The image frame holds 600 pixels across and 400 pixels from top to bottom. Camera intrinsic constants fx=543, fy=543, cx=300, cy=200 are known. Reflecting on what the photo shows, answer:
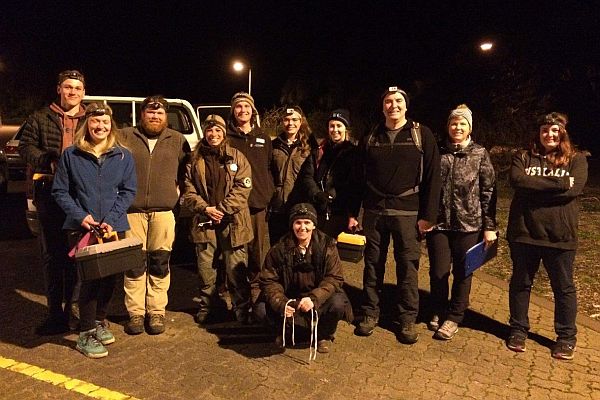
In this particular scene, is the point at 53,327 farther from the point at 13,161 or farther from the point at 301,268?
the point at 13,161

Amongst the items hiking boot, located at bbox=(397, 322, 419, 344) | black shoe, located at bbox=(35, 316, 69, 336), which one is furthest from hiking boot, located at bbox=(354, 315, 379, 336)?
black shoe, located at bbox=(35, 316, 69, 336)

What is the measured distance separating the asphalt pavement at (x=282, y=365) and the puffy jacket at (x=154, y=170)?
3.46 feet

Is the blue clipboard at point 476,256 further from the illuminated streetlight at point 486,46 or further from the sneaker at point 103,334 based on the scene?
the illuminated streetlight at point 486,46

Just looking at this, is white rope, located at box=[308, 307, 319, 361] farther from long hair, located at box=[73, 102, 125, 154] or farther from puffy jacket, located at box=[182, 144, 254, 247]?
long hair, located at box=[73, 102, 125, 154]

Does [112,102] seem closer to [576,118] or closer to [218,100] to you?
[576,118]

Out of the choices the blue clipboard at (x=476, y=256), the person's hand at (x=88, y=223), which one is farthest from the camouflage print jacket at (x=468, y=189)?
the person's hand at (x=88, y=223)

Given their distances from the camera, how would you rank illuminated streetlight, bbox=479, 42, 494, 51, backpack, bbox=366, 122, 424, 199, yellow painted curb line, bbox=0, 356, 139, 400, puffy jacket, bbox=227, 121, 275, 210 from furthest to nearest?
illuminated streetlight, bbox=479, 42, 494, 51 → puffy jacket, bbox=227, 121, 275, 210 → backpack, bbox=366, 122, 424, 199 → yellow painted curb line, bbox=0, 356, 139, 400

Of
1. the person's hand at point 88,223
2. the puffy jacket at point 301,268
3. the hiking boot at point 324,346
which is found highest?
the person's hand at point 88,223

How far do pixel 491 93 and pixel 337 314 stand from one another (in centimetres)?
1386

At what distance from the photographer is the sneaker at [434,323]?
4.53 metres

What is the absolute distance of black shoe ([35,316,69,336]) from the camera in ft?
14.0

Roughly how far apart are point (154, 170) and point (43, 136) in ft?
2.79

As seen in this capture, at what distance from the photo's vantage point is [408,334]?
426 cm

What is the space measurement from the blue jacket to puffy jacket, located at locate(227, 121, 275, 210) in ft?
3.27
